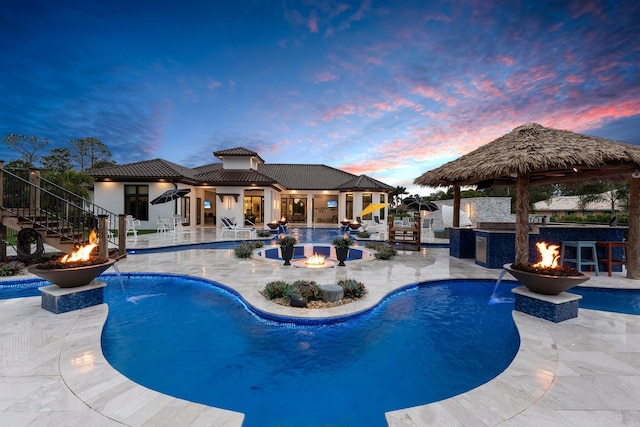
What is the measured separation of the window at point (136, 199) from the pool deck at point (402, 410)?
1551 cm

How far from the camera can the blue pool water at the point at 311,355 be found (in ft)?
9.04

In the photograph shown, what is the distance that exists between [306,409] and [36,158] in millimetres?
44948

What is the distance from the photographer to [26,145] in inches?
1170

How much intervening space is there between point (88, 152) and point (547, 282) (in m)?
48.7

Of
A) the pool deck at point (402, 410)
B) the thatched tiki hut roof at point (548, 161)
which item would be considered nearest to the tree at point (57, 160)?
the pool deck at point (402, 410)

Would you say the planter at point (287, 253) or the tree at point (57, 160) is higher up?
the tree at point (57, 160)

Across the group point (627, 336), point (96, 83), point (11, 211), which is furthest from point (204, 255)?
point (96, 83)

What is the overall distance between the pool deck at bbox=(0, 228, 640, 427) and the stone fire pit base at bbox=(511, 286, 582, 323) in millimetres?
132

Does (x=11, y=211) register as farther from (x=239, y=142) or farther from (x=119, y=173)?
(x=239, y=142)

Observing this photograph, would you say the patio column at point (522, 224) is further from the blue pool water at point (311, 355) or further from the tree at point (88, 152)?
the tree at point (88, 152)

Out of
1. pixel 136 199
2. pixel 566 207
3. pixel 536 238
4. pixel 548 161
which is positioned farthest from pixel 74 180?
pixel 566 207

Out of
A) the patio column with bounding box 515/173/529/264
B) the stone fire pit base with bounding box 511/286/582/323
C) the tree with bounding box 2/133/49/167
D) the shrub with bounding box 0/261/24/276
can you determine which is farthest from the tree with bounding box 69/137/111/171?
the stone fire pit base with bounding box 511/286/582/323

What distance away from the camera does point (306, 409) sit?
2627mm

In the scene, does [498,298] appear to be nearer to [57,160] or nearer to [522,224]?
[522,224]
